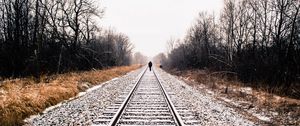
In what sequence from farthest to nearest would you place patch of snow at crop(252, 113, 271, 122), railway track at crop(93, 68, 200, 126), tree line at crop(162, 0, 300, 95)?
tree line at crop(162, 0, 300, 95) < patch of snow at crop(252, 113, 271, 122) < railway track at crop(93, 68, 200, 126)

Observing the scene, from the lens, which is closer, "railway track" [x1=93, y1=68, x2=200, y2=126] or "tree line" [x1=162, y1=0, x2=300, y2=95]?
"railway track" [x1=93, y1=68, x2=200, y2=126]

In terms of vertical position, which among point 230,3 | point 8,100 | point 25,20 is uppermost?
point 230,3

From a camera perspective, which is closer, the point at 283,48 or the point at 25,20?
the point at 283,48

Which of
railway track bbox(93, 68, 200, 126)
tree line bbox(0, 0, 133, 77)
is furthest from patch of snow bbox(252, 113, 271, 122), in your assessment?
tree line bbox(0, 0, 133, 77)

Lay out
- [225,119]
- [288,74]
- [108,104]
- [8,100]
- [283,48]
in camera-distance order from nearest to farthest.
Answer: [225,119] → [8,100] → [108,104] → [288,74] → [283,48]

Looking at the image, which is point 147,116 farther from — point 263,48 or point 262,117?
point 263,48

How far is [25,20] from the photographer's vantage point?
29609 millimetres

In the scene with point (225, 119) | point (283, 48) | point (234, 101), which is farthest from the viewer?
point (283, 48)

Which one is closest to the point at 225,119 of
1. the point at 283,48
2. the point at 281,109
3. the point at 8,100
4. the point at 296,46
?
the point at 281,109

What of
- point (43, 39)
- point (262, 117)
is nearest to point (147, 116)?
point (262, 117)

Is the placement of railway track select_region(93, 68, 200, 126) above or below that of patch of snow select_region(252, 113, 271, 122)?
above

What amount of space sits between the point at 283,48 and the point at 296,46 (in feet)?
5.90

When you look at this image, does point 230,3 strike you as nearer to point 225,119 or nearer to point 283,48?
point 283,48

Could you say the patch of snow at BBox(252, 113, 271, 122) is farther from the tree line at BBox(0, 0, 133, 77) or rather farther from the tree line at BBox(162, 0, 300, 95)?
the tree line at BBox(0, 0, 133, 77)
